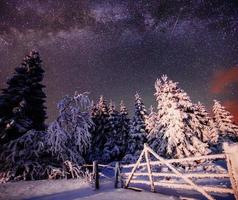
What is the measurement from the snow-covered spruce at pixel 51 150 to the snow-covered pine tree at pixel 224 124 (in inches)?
1163

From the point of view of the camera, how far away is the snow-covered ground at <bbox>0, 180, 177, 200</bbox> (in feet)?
24.4

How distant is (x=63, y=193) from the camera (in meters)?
9.73

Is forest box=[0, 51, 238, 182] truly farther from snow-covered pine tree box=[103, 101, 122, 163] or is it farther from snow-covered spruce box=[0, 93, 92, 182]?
snow-covered pine tree box=[103, 101, 122, 163]

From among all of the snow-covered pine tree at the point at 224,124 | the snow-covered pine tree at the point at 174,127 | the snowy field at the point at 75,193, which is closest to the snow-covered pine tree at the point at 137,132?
the snow-covered pine tree at the point at 174,127

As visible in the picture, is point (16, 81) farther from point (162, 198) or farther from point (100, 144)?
point (100, 144)

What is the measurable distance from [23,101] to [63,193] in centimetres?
982

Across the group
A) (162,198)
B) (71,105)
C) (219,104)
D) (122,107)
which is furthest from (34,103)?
(219,104)

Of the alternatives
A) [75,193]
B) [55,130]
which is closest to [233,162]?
[75,193]

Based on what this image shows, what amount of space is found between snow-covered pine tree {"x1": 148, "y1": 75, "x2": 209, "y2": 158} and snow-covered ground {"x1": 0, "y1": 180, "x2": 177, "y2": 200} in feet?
34.2

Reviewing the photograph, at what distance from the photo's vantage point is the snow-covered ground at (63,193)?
293 inches

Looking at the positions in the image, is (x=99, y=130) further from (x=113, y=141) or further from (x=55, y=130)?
(x=55, y=130)

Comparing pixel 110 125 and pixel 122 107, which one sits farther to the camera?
pixel 122 107

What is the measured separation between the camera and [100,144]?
37.3m

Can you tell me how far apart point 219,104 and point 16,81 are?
36.0 meters
